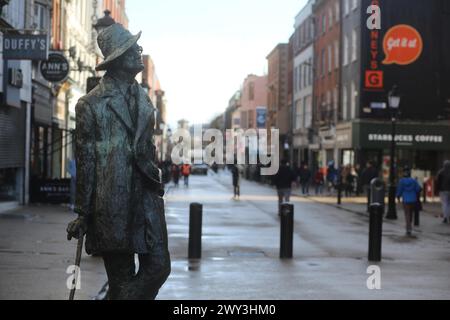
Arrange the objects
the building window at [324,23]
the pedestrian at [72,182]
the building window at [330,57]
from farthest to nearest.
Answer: the building window at [324,23], the building window at [330,57], the pedestrian at [72,182]

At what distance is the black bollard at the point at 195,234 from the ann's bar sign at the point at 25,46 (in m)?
6.99

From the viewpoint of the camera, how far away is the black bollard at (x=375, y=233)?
14.7 meters

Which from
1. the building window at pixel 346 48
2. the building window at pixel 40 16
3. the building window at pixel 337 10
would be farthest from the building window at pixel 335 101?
the building window at pixel 40 16

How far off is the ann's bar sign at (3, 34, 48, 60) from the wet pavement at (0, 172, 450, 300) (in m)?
4.06

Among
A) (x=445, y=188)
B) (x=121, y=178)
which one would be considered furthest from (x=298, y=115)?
(x=121, y=178)

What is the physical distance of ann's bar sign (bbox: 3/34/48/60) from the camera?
1961cm

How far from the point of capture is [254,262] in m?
14.0

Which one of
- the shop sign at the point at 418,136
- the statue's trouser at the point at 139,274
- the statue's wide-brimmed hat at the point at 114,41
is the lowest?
the statue's trouser at the point at 139,274

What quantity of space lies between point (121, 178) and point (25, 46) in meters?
15.0

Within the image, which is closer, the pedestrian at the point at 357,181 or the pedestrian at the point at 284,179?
the pedestrian at the point at 284,179

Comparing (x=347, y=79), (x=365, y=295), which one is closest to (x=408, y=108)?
(x=347, y=79)

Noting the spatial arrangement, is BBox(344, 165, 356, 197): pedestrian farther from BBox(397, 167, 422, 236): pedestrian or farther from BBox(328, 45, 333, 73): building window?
BBox(397, 167, 422, 236): pedestrian

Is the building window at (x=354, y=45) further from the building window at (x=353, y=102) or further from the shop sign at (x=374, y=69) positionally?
the shop sign at (x=374, y=69)

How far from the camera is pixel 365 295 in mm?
10547
